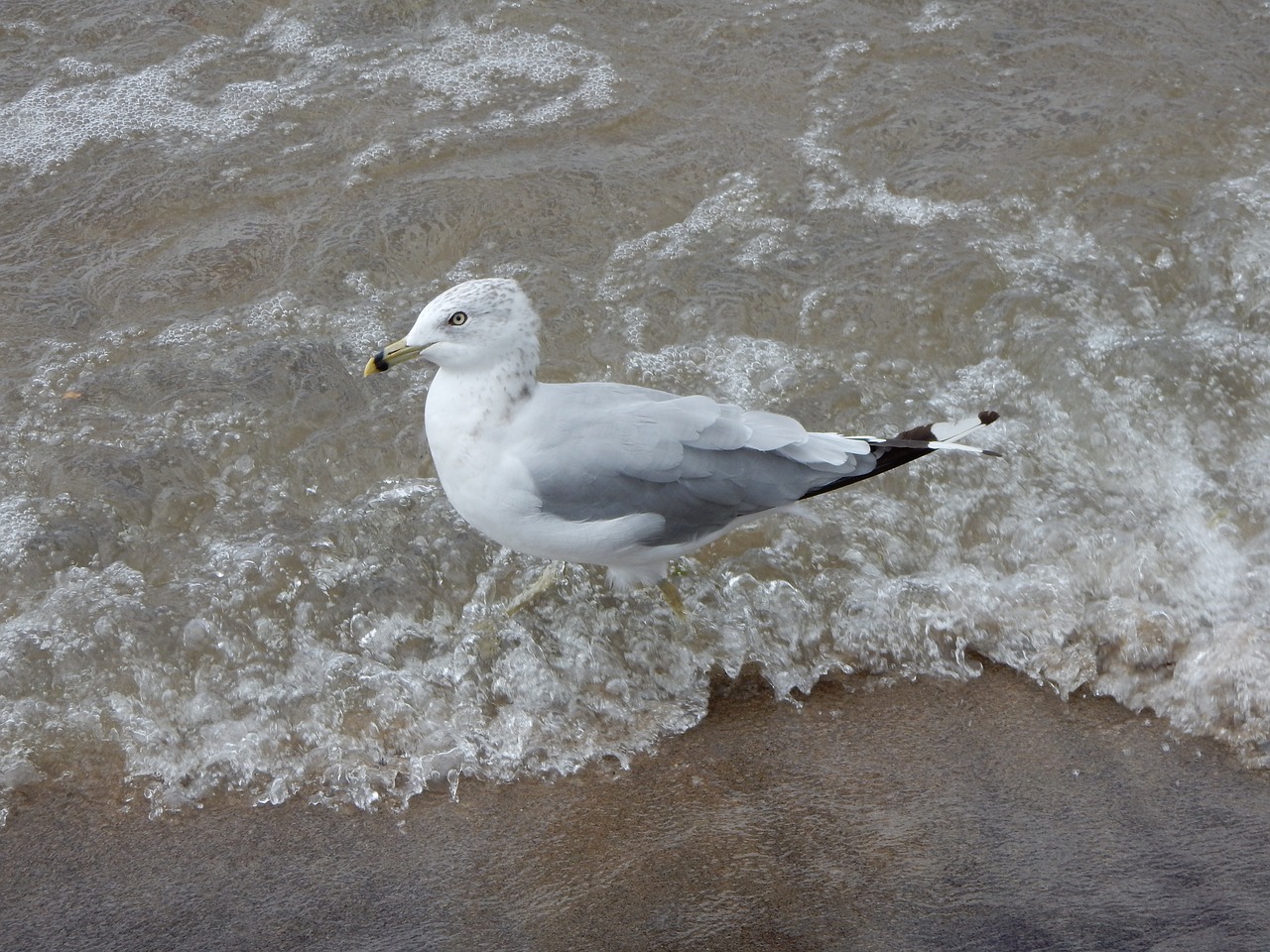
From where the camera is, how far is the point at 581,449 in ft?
9.65

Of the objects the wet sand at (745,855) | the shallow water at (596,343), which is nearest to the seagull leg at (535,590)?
the shallow water at (596,343)

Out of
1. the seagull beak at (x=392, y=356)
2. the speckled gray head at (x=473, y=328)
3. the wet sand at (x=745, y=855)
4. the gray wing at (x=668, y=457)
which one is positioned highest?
the speckled gray head at (x=473, y=328)

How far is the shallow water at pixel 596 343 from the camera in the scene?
125 inches

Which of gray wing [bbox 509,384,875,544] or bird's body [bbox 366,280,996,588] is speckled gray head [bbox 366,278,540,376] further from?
gray wing [bbox 509,384,875,544]

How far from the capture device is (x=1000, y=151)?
16.5 ft

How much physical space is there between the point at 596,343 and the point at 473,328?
1.35 m

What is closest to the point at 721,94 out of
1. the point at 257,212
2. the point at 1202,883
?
the point at 257,212

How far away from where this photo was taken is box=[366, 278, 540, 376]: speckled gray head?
2.91 metres

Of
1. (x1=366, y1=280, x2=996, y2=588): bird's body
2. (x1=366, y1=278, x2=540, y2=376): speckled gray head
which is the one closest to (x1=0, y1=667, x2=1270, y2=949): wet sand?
(x1=366, y1=280, x2=996, y2=588): bird's body

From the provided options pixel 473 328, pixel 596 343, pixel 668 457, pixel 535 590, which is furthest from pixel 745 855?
pixel 596 343

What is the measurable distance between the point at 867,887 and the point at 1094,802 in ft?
1.99

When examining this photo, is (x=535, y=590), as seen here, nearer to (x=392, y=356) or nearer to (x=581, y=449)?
(x=581, y=449)

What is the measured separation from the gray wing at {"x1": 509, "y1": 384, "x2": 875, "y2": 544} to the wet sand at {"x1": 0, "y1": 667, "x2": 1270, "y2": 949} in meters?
0.58

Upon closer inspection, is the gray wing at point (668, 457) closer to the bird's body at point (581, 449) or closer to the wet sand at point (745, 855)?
the bird's body at point (581, 449)
